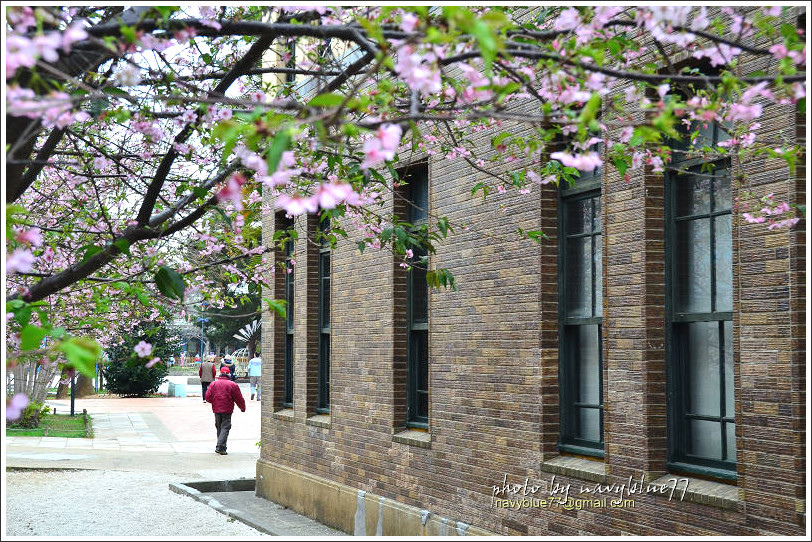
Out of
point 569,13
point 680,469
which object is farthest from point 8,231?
point 680,469

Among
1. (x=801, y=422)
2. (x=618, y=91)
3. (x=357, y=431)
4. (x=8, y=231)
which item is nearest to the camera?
(x=8, y=231)

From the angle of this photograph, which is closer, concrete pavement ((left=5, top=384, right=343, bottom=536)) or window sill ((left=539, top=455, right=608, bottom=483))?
window sill ((left=539, top=455, right=608, bottom=483))

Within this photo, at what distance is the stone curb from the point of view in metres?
12.5

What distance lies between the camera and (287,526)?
12836 mm

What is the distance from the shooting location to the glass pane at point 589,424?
8.42 metres

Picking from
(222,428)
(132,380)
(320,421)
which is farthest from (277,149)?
(132,380)

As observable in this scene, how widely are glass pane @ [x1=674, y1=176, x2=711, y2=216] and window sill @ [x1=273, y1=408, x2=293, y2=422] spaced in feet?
27.5

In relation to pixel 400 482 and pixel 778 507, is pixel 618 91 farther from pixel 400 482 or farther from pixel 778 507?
pixel 400 482

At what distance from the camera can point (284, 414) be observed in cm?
1485

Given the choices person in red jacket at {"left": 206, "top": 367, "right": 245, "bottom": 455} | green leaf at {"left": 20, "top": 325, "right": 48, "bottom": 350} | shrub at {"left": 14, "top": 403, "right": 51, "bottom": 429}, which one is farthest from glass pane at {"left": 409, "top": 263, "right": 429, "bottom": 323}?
shrub at {"left": 14, "top": 403, "right": 51, "bottom": 429}

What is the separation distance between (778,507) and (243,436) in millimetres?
20382

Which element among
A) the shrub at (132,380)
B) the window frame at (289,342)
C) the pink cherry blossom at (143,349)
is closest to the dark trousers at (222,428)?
the window frame at (289,342)

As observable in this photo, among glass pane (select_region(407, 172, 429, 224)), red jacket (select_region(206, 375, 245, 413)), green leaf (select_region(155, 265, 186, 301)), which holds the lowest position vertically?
red jacket (select_region(206, 375, 245, 413))

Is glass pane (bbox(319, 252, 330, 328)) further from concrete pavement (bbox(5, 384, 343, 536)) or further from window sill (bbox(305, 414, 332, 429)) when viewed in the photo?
concrete pavement (bbox(5, 384, 343, 536))
